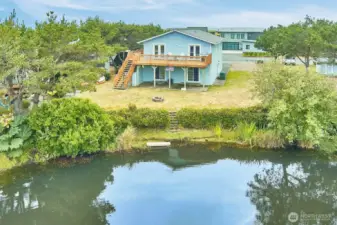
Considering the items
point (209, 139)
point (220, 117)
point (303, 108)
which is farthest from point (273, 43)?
point (303, 108)

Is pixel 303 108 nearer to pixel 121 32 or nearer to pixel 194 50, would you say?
pixel 194 50

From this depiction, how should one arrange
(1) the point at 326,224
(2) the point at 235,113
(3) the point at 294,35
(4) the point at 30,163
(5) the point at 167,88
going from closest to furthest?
(1) the point at 326,224 → (4) the point at 30,163 → (2) the point at 235,113 → (5) the point at 167,88 → (3) the point at 294,35

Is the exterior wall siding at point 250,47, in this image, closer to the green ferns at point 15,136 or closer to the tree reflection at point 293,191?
the tree reflection at point 293,191

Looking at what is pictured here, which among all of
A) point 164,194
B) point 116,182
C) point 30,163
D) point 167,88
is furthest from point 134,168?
point 167,88

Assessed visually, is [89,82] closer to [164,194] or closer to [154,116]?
[154,116]

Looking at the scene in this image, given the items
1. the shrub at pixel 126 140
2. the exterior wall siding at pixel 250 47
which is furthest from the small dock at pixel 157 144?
the exterior wall siding at pixel 250 47
